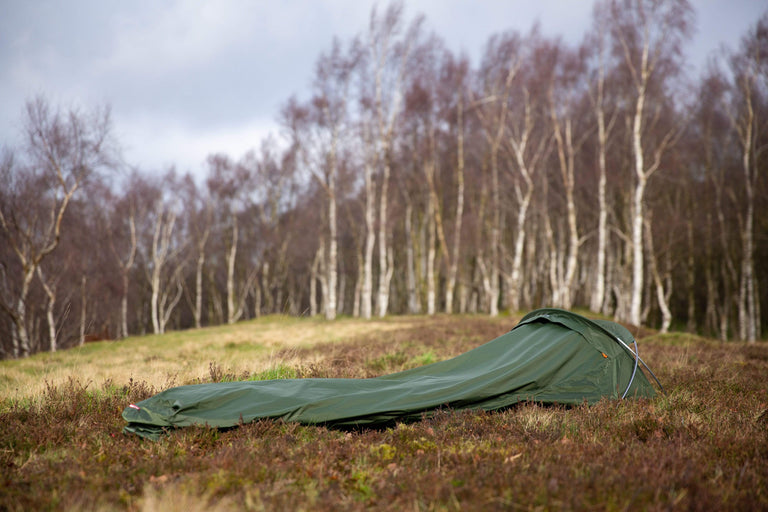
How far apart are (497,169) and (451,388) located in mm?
20310

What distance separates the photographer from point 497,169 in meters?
23.8

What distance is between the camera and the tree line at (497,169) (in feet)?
58.8

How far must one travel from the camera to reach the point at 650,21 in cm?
1731

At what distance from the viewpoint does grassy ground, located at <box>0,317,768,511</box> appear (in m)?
2.85

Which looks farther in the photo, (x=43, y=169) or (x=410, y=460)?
(x=43, y=169)

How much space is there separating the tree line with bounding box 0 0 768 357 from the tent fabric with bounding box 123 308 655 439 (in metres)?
12.5

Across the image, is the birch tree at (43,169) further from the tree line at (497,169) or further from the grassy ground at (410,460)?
the grassy ground at (410,460)

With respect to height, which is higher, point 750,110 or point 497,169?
point 750,110

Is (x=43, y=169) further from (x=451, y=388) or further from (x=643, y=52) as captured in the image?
(x=643, y=52)

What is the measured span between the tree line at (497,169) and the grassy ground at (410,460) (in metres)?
13.3

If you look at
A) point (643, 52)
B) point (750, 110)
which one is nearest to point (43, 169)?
point (643, 52)

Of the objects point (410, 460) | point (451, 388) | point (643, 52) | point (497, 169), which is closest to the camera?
point (410, 460)

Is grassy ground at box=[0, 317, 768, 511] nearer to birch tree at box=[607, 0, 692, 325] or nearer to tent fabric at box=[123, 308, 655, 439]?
tent fabric at box=[123, 308, 655, 439]

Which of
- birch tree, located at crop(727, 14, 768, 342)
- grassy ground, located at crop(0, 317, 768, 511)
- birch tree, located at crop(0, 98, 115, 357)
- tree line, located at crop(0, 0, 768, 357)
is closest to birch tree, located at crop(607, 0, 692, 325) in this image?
tree line, located at crop(0, 0, 768, 357)
